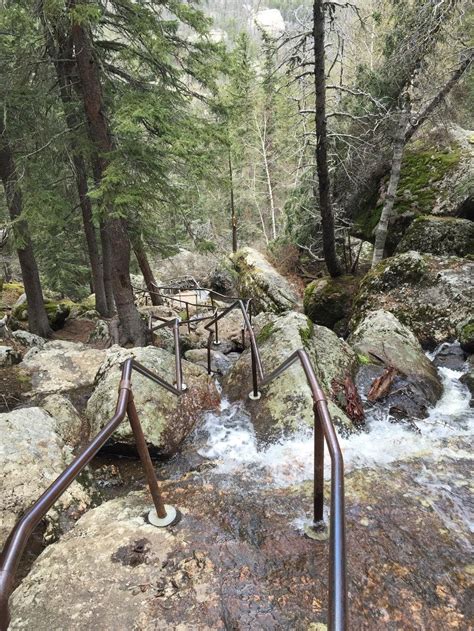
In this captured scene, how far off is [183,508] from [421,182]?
1195 centimetres

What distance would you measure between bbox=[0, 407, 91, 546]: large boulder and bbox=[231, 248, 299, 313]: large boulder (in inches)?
384

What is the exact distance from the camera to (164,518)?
9.41 ft

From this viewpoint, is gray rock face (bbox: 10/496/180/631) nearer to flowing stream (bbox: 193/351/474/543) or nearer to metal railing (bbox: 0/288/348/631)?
A: metal railing (bbox: 0/288/348/631)

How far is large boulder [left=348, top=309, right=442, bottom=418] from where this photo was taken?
5520mm

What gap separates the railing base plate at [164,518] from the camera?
2825mm

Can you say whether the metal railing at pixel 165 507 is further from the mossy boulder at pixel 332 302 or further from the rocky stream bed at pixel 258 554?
the mossy boulder at pixel 332 302

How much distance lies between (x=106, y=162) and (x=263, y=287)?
7576 mm

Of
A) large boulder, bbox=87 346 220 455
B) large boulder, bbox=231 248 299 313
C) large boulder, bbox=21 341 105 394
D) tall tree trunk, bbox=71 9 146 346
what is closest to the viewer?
large boulder, bbox=87 346 220 455

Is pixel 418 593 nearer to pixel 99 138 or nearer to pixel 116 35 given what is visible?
pixel 99 138

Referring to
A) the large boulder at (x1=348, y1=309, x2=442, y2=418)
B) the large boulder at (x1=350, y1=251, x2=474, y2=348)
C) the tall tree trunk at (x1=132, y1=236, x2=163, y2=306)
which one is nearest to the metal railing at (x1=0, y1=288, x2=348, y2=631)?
the large boulder at (x1=348, y1=309, x2=442, y2=418)

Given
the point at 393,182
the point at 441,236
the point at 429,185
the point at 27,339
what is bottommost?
the point at 27,339

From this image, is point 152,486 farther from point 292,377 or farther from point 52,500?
point 292,377

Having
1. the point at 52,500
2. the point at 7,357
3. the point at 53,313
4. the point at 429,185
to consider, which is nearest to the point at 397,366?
the point at 52,500

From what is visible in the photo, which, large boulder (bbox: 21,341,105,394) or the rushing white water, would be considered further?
large boulder (bbox: 21,341,105,394)
